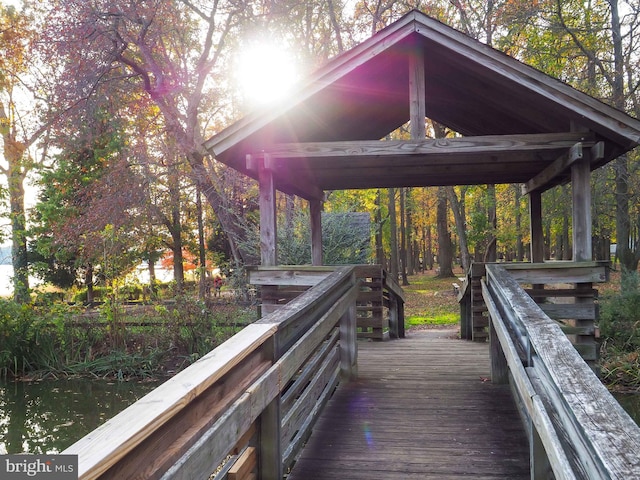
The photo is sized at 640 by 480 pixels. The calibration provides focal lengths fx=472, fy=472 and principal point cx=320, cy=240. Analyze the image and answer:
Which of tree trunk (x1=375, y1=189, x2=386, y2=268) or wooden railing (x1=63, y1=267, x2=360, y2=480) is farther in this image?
tree trunk (x1=375, y1=189, x2=386, y2=268)

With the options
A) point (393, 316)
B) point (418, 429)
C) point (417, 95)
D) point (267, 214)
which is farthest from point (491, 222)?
point (418, 429)

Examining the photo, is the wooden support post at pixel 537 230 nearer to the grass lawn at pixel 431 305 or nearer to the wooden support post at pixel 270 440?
the grass lawn at pixel 431 305

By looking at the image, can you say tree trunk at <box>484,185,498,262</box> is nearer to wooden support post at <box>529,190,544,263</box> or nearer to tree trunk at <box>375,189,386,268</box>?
tree trunk at <box>375,189,386,268</box>

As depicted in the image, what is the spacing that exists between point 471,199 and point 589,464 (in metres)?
29.7

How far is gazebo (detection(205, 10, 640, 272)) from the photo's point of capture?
5637mm

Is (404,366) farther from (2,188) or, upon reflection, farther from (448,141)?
(2,188)

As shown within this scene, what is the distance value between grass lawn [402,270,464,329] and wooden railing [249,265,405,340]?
12.5 ft

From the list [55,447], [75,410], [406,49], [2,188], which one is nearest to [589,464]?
Result: [406,49]

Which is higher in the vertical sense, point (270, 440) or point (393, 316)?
point (270, 440)

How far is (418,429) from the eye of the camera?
4090mm

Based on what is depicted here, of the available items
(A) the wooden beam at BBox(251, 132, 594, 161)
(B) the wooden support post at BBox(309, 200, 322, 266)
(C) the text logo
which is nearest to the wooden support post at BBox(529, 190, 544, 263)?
(A) the wooden beam at BBox(251, 132, 594, 161)

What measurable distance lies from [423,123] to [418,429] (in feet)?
12.1

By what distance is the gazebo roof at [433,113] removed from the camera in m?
5.62

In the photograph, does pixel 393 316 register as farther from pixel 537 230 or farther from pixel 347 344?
pixel 347 344
